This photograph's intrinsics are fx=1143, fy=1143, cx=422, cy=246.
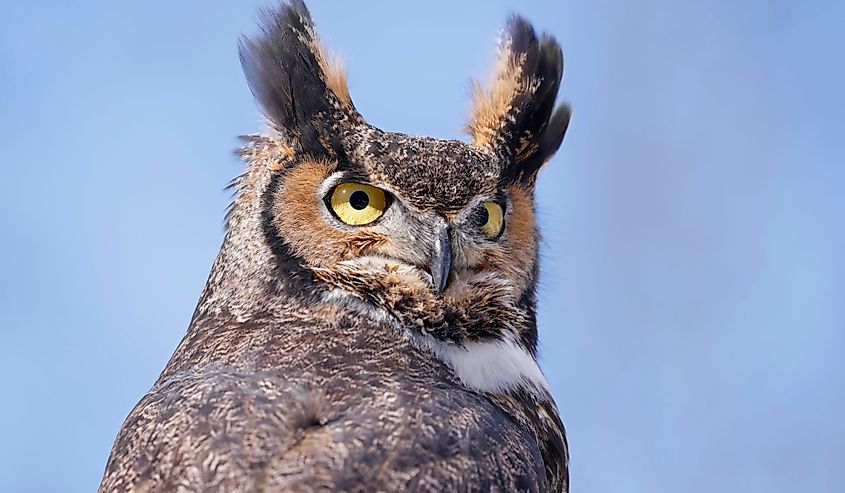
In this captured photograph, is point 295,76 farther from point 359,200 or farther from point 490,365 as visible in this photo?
point 490,365

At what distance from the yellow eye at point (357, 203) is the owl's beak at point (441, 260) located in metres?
0.22

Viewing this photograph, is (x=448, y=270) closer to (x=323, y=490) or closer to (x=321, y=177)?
(x=321, y=177)

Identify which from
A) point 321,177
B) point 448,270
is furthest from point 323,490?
point 321,177

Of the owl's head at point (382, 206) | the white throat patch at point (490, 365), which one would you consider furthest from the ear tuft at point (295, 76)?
the white throat patch at point (490, 365)

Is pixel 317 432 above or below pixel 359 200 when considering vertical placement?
below

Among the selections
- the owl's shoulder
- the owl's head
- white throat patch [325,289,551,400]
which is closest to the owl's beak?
the owl's head

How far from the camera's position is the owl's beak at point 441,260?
140 inches

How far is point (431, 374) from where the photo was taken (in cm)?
337

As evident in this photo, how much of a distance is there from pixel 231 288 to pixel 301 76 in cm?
80

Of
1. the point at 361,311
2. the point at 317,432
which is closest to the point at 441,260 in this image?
the point at 361,311

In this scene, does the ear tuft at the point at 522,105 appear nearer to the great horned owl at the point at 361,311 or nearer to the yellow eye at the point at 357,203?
the great horned owl at the point at 361,311

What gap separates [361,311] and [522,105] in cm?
117

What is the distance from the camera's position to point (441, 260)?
358 centimetres

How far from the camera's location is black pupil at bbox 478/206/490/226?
12.5 ft
